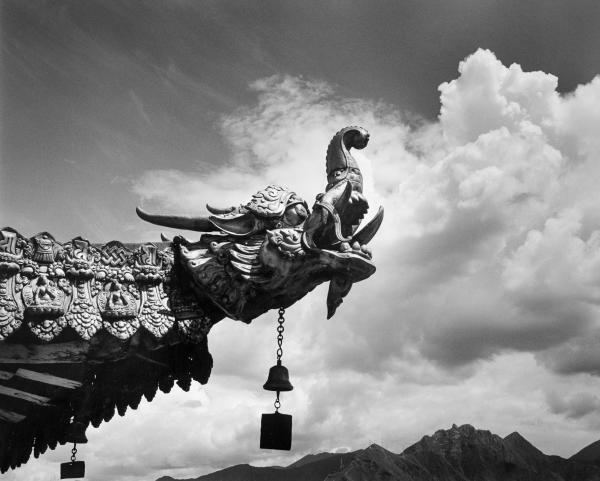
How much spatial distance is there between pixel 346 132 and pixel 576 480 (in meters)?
195

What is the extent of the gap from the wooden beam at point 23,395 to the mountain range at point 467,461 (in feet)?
522

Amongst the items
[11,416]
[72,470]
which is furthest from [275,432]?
[11,416]

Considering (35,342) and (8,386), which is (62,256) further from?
(8,386)

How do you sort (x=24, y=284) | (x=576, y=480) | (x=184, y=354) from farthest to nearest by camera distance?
(x=576, y=480)
(x=184, y=354)
(x=24, y=284)

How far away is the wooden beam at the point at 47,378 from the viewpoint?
7.57 metres

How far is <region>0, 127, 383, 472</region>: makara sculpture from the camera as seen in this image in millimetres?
6301

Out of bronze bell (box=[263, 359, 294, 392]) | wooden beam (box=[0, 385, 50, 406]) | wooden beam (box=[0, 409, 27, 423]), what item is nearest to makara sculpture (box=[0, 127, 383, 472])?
bronze bell (box=[263, 359, 294, 392])

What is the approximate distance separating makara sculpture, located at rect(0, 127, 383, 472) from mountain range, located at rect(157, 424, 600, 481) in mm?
161263

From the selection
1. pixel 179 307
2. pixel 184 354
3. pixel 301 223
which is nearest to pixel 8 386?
pixel 184 354

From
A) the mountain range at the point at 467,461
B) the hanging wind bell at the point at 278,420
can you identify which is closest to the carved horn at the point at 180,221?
the hanging wind bell at the point at 278,420

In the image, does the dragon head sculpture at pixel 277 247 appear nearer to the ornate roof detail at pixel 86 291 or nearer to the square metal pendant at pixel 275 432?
the ornate roof detail at pixel 86 291

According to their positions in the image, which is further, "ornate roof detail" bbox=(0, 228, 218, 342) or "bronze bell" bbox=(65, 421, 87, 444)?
"bronze bell" bbox=(65, 421, 87, 444)

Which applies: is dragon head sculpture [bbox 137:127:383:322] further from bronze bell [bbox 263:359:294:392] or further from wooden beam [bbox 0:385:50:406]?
wooden beam [bbox 0:385:50:406]

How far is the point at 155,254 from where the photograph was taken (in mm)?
6777
